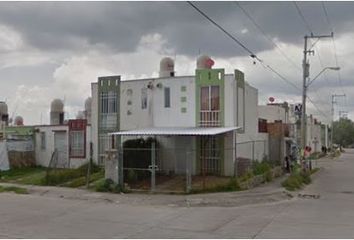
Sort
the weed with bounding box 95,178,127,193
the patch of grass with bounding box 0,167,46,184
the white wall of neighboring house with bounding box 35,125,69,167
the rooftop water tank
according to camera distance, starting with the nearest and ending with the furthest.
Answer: the weed with bounding box 95,178,127,193
the patch of grass with bounding box 0,167,46,184
the white wall of neighboring house with bounding box 35,125,69,167
the rooftop water tank

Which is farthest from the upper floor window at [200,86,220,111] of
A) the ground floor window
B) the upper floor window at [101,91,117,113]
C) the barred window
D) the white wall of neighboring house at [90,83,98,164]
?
the barred window

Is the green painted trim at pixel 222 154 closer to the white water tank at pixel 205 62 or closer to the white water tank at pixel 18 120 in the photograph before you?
the white water tank at pixel 205 62

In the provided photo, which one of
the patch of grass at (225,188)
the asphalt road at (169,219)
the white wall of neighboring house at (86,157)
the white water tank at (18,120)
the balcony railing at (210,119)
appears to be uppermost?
the white water tank at (18,120)

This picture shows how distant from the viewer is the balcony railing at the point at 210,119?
27658 mm

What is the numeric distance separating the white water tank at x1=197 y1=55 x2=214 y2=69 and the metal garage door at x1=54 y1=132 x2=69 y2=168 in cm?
1029

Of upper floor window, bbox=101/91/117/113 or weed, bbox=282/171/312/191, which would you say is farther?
upper floor window, bbox=101/91/117/113

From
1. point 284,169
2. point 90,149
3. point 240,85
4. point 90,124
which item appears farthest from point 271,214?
point 284,169

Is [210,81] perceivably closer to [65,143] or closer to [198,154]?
[198,154]

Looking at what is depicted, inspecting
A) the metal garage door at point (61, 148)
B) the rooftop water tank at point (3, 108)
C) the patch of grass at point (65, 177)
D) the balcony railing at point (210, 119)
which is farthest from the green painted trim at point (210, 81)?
the rooftop water tank at point (3, 108)

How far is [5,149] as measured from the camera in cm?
3319

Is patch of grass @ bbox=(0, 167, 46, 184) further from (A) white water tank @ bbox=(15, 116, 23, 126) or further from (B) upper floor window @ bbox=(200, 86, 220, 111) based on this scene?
(A) white water tank @ bbox=(15, 116, 23, 126)

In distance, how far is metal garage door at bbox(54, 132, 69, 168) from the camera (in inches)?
1331

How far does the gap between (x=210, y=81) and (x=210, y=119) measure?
2.00m

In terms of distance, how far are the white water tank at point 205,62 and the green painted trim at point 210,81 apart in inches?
74.7
